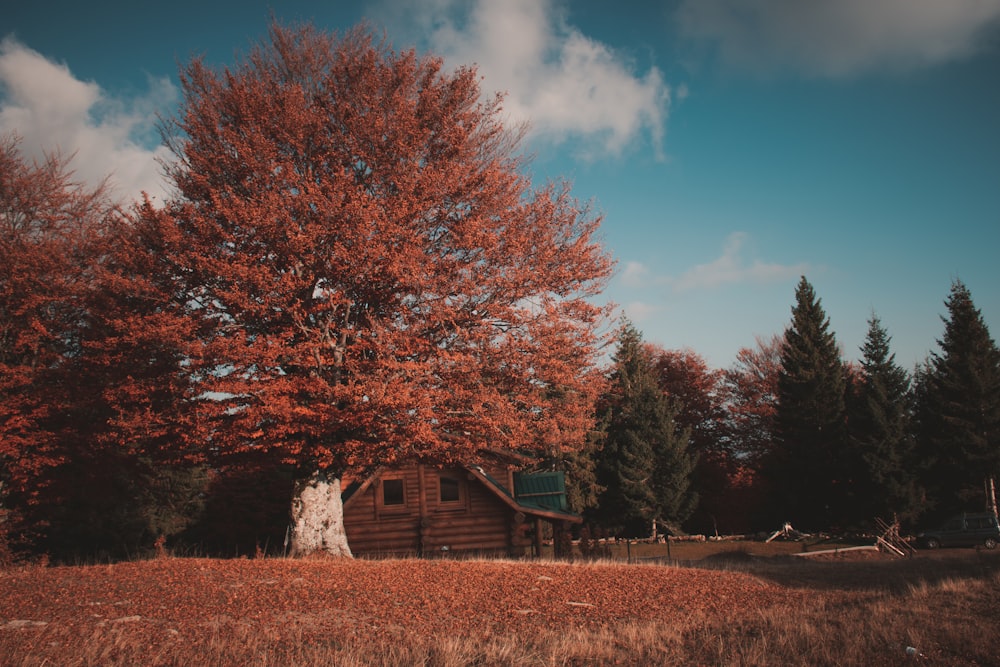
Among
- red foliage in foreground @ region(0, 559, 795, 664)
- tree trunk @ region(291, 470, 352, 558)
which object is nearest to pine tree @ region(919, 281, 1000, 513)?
red foliage in foreground @ region(0, 559, 795, 664)

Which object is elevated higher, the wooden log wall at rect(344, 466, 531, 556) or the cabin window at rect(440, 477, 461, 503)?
the cabin window at rect(440, 477, 461, 503)

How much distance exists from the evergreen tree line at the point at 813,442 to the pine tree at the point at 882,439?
72mm

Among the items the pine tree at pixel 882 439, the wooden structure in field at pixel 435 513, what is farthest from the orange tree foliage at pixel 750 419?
the wooden structure in field at pixel 435 513

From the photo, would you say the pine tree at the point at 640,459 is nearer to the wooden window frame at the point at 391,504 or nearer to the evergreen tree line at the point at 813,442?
the evergreen tree line at the point at 813,442

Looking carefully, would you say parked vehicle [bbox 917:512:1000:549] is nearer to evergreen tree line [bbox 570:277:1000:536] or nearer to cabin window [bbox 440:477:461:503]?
evergreen tree line [bbox 570:277:1000:536]

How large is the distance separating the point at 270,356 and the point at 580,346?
6.94m

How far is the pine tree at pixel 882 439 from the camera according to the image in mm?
34125

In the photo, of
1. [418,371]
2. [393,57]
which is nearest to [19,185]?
[393,57]

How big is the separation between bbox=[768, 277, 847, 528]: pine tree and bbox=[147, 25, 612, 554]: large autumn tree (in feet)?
98.0

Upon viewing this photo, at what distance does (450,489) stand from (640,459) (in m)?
22.3

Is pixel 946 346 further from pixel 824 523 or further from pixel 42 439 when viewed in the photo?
pixel 42 439

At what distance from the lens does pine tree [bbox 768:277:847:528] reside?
3894cm

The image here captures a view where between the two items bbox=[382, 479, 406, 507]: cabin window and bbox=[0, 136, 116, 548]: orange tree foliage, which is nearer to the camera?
bbox=[0, 136, 116, 548]: orange tree foliage

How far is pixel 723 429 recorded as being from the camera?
5578 cm
